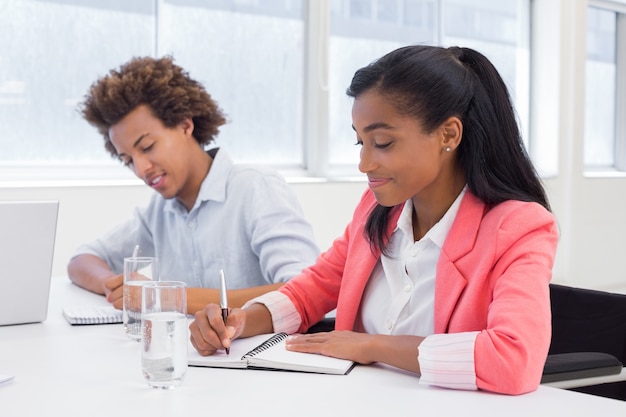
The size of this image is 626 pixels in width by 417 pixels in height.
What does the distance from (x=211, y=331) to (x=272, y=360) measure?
0.49 feet

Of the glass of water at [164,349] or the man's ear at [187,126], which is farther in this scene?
the man's ear at [187,126]

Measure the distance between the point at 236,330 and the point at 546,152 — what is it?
500 centimetres

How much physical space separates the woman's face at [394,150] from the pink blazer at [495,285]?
105mm

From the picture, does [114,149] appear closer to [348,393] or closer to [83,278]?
[83,278]

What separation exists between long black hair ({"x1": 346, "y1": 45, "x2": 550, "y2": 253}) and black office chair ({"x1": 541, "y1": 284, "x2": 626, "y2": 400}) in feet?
1.05

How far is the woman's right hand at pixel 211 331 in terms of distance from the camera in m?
1.45

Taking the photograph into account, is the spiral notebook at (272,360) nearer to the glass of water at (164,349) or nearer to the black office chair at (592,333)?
the glass of water at (164,349)

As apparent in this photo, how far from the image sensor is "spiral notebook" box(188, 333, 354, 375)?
134 cm

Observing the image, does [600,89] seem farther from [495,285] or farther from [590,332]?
[495,285]

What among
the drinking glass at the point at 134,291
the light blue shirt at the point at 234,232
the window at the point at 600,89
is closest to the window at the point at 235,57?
the window at the point at 600,89

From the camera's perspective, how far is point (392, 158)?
1.46 m

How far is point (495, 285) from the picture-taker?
1349mm

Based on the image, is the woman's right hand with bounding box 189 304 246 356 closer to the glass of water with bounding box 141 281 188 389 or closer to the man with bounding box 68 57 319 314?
the glass of water with bounding box 141 281 188 389

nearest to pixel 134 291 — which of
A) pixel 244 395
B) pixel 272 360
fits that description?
pixel 272 360
